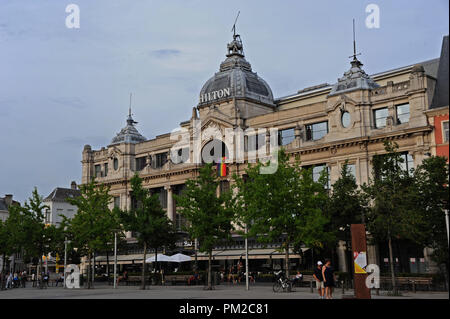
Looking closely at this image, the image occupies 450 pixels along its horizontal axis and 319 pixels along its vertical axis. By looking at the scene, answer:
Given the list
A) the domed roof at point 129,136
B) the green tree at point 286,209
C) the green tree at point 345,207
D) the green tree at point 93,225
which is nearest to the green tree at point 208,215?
the green tree at point 286,209

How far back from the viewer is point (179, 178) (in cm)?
6819

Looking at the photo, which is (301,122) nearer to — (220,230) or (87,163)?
(220,230)

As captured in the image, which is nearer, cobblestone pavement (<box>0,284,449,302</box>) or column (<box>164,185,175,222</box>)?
cobblestone pavement (<box>0,284,449,302</box>)

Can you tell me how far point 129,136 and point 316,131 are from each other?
30.6m

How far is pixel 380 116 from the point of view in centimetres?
5231

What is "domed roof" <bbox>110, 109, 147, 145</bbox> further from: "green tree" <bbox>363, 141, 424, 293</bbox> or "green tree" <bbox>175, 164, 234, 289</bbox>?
"green tree" <bbox>363, 141, 424, 293</bbox>

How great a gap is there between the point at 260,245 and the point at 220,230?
11.9m

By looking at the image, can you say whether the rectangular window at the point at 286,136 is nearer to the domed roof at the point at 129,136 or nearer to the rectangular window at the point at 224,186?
the rectangular window at the point at 224,186

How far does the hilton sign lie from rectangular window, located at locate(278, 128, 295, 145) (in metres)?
9.10

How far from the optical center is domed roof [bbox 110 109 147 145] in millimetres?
77062

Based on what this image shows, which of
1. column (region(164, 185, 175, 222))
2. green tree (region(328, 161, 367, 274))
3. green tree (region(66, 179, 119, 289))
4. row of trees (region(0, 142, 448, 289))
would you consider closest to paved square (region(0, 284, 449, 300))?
row of trees (region(0, 142, 448, 289))

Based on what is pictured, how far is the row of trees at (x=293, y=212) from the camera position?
121ft

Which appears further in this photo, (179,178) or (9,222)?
(179,178)
